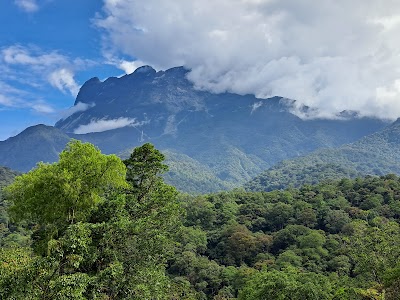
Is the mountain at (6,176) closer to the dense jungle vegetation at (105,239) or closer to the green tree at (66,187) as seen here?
the dense jungle vegetation at (105,239)

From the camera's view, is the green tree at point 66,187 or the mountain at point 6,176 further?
the mountain at point 6,176

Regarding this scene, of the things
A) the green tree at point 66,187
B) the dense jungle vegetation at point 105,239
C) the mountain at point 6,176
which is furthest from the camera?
the mountain at point 6,176

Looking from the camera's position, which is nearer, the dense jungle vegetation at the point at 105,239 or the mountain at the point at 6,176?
the dense jungle vegetation at the point at 105,239

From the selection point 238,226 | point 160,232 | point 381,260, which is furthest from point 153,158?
point 238,226

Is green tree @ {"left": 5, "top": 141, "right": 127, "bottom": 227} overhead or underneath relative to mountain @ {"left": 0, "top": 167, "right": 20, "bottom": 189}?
underneath

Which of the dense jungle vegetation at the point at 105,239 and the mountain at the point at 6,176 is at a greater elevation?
the mountain at the point at 6,176

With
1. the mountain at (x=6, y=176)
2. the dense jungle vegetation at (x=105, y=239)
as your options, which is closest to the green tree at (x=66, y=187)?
the dense jungle vegetation at (x=105, y=239)

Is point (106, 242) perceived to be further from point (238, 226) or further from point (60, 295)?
point (238, 226)

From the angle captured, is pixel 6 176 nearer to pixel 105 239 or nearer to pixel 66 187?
pixel 66 187

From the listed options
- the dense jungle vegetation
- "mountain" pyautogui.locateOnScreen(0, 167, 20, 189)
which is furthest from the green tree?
"mountain" pyautogui.locateOnScreen(0, 167, 20, 189)

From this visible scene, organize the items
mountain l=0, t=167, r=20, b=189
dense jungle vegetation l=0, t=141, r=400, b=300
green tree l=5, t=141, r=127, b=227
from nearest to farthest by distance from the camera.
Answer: dense jungle vegetation l=0, t=141, r=400, b=300 → green tree l=5, t=141, r=127, b=227 → mountain l=0, t=167, r=20, b=189

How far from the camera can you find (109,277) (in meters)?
13.5

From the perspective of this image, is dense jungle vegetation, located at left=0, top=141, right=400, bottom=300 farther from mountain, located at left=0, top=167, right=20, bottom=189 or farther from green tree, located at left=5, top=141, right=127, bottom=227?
mountain, located at left=0, top=167, right=20, bottom=189

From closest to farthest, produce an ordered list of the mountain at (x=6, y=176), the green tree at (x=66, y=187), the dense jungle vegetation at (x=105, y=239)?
the dense jungle vegetation at (x=105, y=239)
the green tree at (x=66, y=187)
the mountain at (x=6, y=176)
